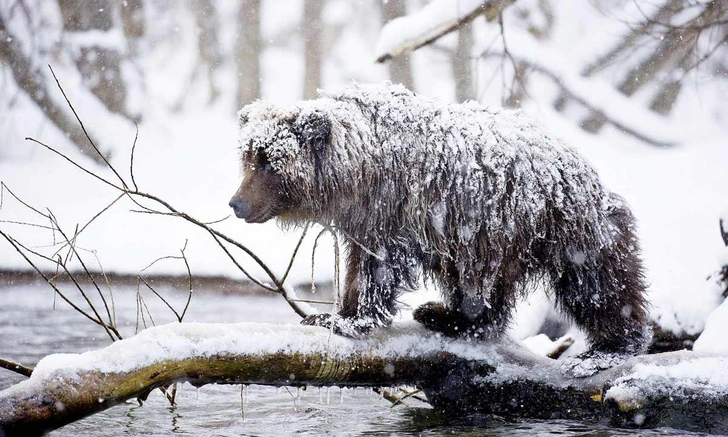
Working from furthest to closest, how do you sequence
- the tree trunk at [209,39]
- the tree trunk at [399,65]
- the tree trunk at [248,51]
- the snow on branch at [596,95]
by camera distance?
the tree trunk at [209,39], the tree trunk at [248,51], the tree trunk at [399,65], the snow on branch at [596,95]

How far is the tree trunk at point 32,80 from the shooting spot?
15820mm

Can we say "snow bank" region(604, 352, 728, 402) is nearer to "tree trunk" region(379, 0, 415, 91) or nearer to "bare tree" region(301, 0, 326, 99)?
"tree trunk" region(379, 0, 415, 91)

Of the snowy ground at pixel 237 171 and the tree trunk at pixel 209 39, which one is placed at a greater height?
the tree trunk at pixel 209 39

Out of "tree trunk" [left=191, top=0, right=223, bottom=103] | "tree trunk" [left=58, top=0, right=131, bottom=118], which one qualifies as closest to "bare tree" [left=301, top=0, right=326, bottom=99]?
"tree trunk" [left=191, top=0, right=223, bottom=103]

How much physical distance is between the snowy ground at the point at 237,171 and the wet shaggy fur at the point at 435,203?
1.18 metres

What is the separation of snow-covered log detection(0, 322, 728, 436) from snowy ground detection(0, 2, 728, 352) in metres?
1.36

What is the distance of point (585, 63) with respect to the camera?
15484 millimetres

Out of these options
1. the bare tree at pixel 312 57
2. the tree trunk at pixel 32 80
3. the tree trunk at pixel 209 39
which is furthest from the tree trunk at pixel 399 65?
the tree trunk at pixel 32 80

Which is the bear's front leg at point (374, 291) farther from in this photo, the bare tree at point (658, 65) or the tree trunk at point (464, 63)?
the bare tree at point (658, 65)

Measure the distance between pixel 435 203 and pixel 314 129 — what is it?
0.65m

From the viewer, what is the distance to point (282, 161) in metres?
3.85

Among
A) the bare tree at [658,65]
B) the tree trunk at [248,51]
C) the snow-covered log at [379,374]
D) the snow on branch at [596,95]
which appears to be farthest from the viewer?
the tree trunk at [248,51]

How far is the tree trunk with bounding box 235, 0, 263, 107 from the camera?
17328 mm

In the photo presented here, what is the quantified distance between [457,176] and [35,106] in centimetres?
1410
